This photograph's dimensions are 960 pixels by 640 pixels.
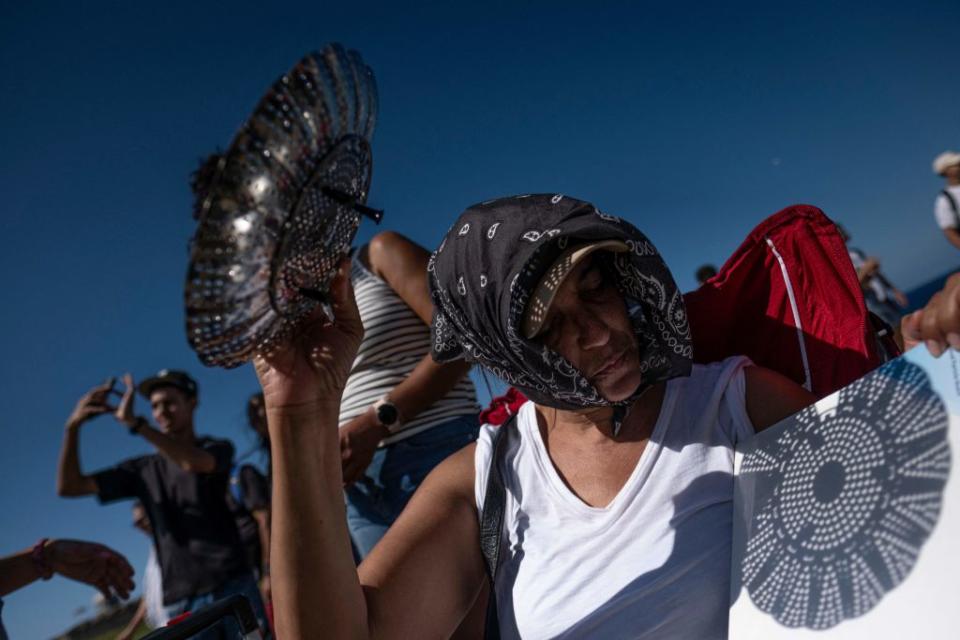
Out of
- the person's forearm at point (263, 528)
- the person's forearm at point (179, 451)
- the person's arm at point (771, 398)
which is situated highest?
the person's forearm at point (179, 451)

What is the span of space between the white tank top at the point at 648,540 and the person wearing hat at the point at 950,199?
4.82m

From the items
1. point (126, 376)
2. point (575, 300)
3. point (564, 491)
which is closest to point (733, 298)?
point (575, 300)

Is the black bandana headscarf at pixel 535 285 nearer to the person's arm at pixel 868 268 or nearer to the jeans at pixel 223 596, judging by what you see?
the jeans at pixel 223 596

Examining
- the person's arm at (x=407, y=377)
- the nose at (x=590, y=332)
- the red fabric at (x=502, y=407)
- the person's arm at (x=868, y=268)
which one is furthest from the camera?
the person's arm at (x=868, y=268)

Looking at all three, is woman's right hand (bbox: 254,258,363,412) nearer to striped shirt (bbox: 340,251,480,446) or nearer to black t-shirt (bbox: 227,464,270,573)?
striped shirt (bbox: 340,251,480,446)

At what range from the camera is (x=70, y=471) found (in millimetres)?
4328

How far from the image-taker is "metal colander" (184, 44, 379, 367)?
3.14 feet

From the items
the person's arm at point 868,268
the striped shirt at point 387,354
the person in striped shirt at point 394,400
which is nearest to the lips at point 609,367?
the person in striped shirt at point 394,400

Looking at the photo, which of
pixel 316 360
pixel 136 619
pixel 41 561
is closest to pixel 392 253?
pixel 316 360

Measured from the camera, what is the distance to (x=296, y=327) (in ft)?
4.24

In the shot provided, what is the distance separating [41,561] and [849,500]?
2.96 metres

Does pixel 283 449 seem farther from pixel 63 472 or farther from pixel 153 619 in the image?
pixel 63 472

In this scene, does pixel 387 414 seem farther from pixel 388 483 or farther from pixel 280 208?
pixel 280 208

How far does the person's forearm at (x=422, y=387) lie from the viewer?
231cm
